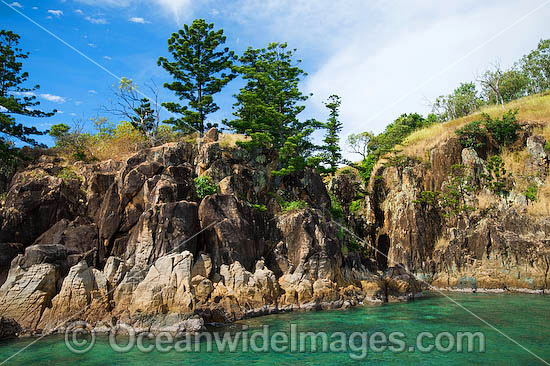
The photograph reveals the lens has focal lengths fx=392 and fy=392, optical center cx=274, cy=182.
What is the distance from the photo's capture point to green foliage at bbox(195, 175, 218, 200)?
2456 cm

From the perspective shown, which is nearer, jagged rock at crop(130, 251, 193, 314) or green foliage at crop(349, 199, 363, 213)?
jagged rock at crop(130, 251, 193, 314)

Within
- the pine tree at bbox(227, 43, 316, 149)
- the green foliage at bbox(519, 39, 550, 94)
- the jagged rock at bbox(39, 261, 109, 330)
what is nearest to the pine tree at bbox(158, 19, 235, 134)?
the pine tree at bbox(227, 43, 316, 149)

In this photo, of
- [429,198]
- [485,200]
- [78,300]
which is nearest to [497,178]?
[485,200]

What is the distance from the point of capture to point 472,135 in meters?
37.3

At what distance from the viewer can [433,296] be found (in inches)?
1043

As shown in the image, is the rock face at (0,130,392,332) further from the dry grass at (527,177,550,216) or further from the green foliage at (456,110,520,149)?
the green foliage at (456,110,520,149)

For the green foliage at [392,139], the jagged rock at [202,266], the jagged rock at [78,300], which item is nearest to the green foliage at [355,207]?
the green foliage at [392,139]

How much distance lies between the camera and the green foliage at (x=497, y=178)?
110 feet

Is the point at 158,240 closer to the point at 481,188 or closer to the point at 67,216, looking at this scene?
the point at 67,216

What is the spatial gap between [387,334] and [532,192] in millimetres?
23313

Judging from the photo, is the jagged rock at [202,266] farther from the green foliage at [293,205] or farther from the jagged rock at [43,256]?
the green foliage at [293,205]

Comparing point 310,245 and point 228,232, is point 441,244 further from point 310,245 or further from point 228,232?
point 228,232
